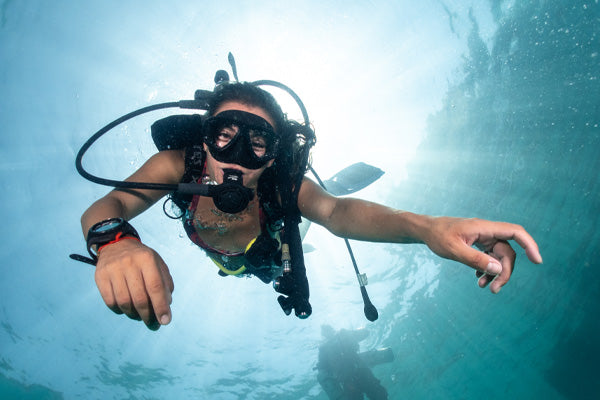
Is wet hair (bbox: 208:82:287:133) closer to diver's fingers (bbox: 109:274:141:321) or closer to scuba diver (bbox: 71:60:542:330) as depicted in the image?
scuba diver (bbox: 71:60:542:330)

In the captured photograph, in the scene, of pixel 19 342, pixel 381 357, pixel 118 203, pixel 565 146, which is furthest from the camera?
pixel 19 342

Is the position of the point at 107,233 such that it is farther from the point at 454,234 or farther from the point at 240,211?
the point at 454,234

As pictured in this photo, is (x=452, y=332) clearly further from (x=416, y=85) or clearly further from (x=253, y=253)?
(x=253, y=253)

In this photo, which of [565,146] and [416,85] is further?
[565,146]

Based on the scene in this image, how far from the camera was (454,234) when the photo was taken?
167cm

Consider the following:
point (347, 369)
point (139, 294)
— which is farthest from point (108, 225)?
point (347, 369)

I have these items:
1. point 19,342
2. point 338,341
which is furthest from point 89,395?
point 338,341

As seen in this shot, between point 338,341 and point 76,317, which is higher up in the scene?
point 76,317

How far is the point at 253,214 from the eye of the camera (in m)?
4.09

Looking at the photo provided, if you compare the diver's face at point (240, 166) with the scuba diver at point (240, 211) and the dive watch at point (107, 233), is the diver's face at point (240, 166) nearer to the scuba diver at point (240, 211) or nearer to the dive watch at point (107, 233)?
the scuba diver at point (240, 211)

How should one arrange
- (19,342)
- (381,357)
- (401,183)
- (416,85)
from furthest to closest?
(19,342)
(381,357)
(401,183)
(416,85)

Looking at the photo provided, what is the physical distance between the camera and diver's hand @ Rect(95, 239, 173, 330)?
1.32 m

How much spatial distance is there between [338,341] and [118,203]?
22.8m

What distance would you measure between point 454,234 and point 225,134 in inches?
103
